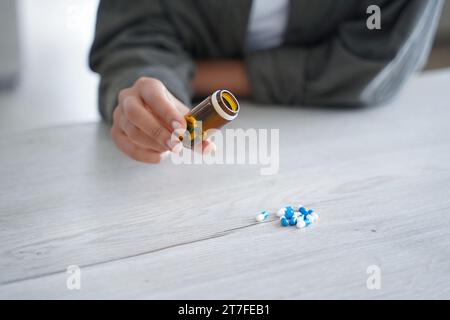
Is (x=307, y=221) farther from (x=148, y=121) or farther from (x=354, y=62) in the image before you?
(x=354, y=62)

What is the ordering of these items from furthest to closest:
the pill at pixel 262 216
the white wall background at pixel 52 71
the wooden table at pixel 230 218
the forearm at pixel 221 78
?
the white wall background at pixel 52 71
the forearm at pixel 221 78
the pill at pixel 262 216
the wooden table at pixel 230 218

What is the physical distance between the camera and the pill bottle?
577mm

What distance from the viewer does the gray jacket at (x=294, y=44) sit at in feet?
2.76

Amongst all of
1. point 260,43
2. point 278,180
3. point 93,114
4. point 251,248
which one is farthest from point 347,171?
point 93,114

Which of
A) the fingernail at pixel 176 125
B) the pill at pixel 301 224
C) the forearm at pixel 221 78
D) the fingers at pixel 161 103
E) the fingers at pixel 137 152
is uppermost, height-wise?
the forearm at pixel 221 78

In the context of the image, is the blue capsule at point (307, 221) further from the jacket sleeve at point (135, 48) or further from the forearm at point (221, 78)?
the forearm at point (221, 78)

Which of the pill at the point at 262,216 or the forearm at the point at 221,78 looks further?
the forearm at the point at 221,78

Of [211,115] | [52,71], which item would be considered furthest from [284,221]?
[52,71]

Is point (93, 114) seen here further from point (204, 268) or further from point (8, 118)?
point (204, 268)

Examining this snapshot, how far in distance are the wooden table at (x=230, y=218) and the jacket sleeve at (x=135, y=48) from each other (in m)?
0.09

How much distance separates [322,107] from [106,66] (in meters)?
0.37

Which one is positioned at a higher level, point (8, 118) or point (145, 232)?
point (8, 118)

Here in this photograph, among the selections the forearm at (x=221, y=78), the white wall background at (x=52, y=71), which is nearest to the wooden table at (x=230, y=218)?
the forearm at (x=221, y=78)

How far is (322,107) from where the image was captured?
3.03 feet
